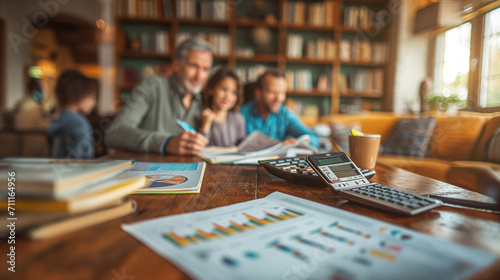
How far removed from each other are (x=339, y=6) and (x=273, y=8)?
0.83 meters

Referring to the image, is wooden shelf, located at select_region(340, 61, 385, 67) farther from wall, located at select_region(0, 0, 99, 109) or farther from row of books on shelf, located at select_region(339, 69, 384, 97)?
wall, located at select_region(0, 0, 99, 109)

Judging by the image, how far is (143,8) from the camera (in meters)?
3.51

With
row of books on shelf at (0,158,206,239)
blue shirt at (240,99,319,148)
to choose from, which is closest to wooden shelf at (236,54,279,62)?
blue shirt at (240,99,319,148)

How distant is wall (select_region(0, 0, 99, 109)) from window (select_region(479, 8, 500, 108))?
235 inches

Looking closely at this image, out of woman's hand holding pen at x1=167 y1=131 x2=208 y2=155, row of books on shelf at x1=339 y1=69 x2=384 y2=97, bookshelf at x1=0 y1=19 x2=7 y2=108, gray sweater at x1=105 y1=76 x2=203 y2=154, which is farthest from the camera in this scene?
bookshelf at x1=0 y1=19 x2=7 y2=108

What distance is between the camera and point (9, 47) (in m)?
5.33

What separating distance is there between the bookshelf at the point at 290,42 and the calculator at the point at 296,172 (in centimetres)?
305

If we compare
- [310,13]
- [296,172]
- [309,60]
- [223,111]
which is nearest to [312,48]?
[309,60]

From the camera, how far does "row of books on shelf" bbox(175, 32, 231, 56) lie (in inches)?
140

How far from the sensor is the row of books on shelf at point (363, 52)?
3.78 metres

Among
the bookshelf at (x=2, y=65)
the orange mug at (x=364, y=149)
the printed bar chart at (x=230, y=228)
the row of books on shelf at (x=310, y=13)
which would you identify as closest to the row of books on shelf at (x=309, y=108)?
the row of books on shelf at (x=310, y=13)

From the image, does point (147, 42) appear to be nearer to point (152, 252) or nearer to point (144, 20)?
point (144, 20)

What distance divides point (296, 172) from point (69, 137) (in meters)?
1.67

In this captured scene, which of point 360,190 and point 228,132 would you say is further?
point 228,132
